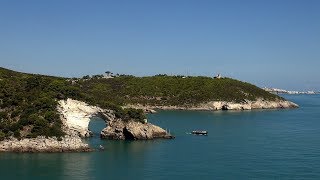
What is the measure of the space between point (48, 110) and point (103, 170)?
17457 mm

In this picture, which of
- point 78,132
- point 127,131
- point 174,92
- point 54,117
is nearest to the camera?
point 54,117

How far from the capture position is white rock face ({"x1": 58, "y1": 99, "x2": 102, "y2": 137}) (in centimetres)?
7612

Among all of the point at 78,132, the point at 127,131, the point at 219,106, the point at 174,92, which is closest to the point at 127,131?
the point at 127,131

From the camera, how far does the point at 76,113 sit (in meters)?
78.4

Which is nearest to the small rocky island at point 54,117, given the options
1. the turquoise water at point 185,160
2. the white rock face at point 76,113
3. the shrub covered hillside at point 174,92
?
the white rock face at point 76,113

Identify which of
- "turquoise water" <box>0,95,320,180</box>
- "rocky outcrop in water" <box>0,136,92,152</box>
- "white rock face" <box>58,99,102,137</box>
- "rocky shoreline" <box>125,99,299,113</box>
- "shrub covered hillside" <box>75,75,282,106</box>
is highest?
"shrub covered hillside" <box>75,75,282,106</box>

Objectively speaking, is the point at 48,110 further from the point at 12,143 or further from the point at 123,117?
the point at 123,117

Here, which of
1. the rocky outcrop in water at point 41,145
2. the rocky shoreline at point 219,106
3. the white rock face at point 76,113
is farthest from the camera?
the rocky shoreline at point 219,106

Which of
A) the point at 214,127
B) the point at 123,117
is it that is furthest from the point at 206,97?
the point at 123,117

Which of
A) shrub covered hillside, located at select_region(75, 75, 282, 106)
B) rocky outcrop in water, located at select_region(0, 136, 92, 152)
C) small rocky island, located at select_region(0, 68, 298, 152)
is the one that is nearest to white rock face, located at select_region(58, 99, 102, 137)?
small rocky island, located at select_region(0, 68, 298, 152)

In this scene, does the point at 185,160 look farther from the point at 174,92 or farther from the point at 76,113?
the point at 174,92

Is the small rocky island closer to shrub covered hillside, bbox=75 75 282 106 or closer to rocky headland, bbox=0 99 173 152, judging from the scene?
rocky headland, bbox=0 99 173 152

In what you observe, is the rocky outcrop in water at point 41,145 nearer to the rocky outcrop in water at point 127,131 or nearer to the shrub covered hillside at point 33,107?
the shrub covered hillside at point 33,107

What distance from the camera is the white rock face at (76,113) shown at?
7612 centimetres
